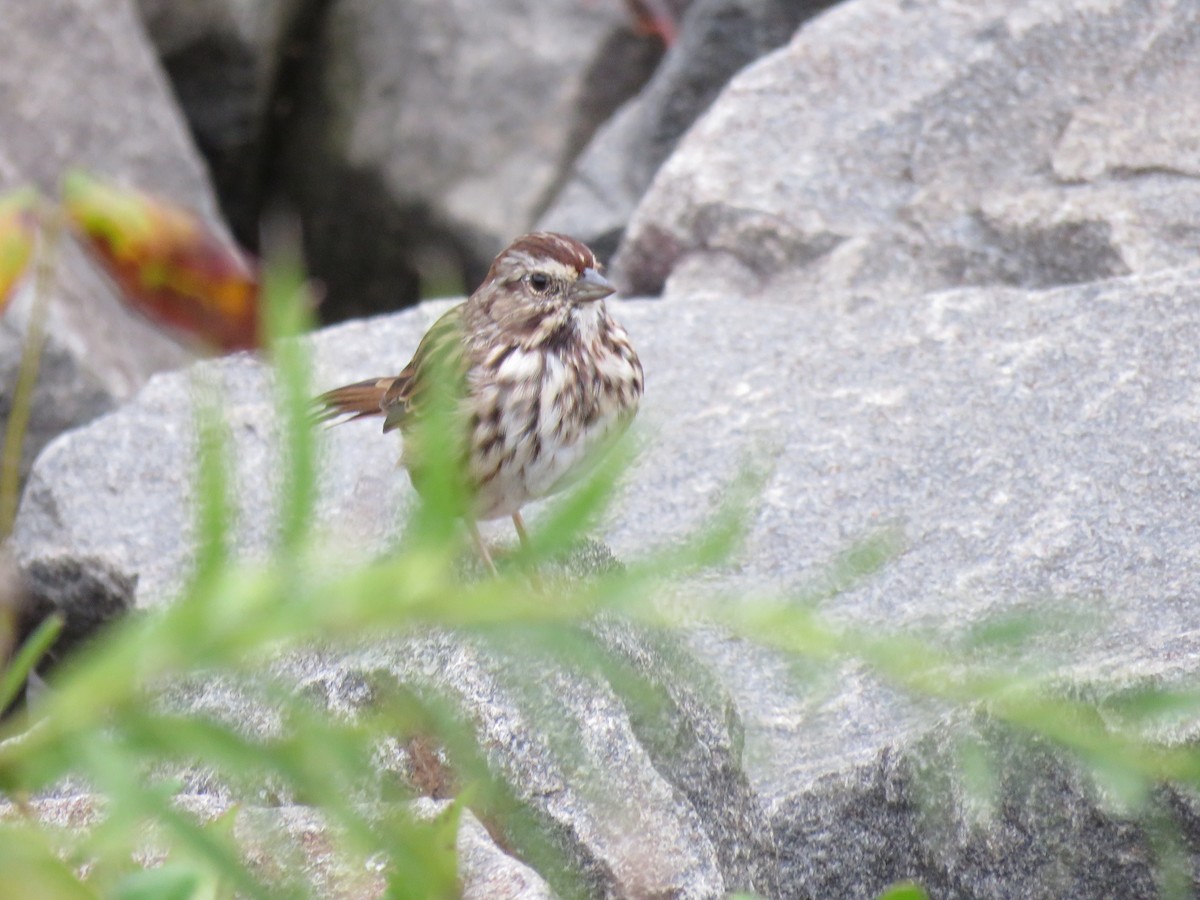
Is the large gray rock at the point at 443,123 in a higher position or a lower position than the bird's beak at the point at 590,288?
lower

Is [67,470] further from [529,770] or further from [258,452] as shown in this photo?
[529,770]

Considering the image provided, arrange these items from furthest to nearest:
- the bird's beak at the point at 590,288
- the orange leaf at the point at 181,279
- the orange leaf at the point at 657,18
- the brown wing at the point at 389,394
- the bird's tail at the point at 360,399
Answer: the orange leaf at the point at 657,18 → the bird's tail at the point at 360,399 → the bird's beak at the point at 590,288 → the brown wing at the point at 389,394 → the orange leaf at the point at 181,279

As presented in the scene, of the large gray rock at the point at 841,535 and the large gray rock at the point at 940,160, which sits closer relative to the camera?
the large gray rock at the point at 841,535

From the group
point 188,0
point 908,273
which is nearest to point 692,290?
point 908,273

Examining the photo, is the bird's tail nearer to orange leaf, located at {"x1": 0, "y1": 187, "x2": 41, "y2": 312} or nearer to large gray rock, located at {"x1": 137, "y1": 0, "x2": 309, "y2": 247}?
orange leaf, located at {"x1": 0, "y1": 187, "x2": 41, "y2": 312}

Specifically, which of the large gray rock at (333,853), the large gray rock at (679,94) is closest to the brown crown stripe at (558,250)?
the large gray rock at (333,853)

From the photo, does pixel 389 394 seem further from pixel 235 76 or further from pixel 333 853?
pixel 235 76

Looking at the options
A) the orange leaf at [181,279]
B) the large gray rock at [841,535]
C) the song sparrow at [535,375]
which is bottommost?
the large gray rock at [841,535]

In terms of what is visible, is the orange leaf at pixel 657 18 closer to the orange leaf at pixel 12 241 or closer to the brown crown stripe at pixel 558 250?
the brown crown stripe at pixel 558 250

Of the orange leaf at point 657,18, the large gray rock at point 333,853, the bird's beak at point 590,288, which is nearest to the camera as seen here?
the large gray rock at point 333,853
